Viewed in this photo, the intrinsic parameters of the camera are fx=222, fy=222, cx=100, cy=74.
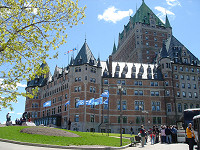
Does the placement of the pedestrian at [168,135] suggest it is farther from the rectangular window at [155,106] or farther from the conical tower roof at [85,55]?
the rectangular window at [155,106]

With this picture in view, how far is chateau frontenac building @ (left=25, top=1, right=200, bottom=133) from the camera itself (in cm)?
5369

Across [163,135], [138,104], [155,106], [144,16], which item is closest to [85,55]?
[138,104]

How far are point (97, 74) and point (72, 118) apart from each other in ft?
41.7

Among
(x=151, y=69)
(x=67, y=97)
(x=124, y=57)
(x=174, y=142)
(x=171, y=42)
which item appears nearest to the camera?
(x=174, y=142)

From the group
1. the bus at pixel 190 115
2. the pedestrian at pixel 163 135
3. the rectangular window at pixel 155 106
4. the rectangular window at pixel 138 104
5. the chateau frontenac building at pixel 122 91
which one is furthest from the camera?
the rectangular window at pixel 155 106

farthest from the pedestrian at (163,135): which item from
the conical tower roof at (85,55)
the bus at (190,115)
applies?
the conical tower roof at (85,55)

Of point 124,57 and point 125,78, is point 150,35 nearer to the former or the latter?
point 124,57

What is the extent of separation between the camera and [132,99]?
57.7 meters

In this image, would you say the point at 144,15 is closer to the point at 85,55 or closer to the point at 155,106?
the point at 85,55

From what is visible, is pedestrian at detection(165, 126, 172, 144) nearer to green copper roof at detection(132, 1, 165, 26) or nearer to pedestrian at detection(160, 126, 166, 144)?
pedestrian at detection(160, 126, 166, 144)

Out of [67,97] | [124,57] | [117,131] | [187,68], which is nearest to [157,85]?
[187,68]

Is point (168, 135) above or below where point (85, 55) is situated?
below

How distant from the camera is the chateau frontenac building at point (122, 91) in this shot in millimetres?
53688

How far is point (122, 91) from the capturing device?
55.6 m
